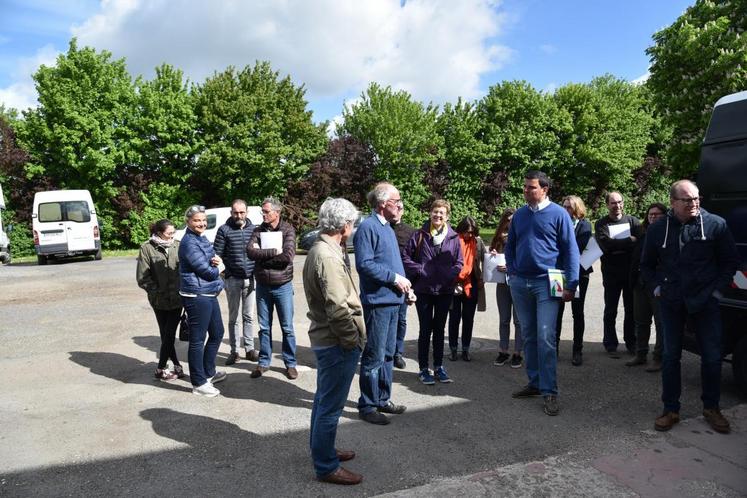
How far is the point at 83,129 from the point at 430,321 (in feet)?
76.2

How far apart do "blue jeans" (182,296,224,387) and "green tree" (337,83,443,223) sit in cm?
2264

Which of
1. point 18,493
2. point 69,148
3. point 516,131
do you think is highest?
point 516,131

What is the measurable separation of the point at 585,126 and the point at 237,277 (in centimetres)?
3055

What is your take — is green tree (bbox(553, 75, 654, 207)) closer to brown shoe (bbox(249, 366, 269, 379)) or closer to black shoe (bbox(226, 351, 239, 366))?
black shoe (bbox(226, 351, 239, 366))

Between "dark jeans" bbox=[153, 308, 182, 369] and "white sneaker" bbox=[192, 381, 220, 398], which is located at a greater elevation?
"dark jeans" bbox=[153, 308, 182, 369]

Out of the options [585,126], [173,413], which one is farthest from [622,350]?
[585,126]

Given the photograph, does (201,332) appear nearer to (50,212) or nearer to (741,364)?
(741,364)

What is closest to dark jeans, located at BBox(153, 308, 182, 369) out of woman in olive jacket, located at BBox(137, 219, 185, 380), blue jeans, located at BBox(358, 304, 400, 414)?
woman in olive jacket, located at BBox(137, 219, 185, 380)

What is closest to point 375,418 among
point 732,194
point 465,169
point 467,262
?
point 467,262

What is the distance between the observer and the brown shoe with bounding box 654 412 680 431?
4.18 m

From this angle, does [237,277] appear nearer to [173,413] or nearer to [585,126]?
[173,413]

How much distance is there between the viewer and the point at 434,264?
214 inches

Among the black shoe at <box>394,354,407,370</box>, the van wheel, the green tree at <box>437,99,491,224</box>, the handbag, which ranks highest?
the green tree at <box>437,99,491,224</box>

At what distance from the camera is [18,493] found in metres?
3.40
